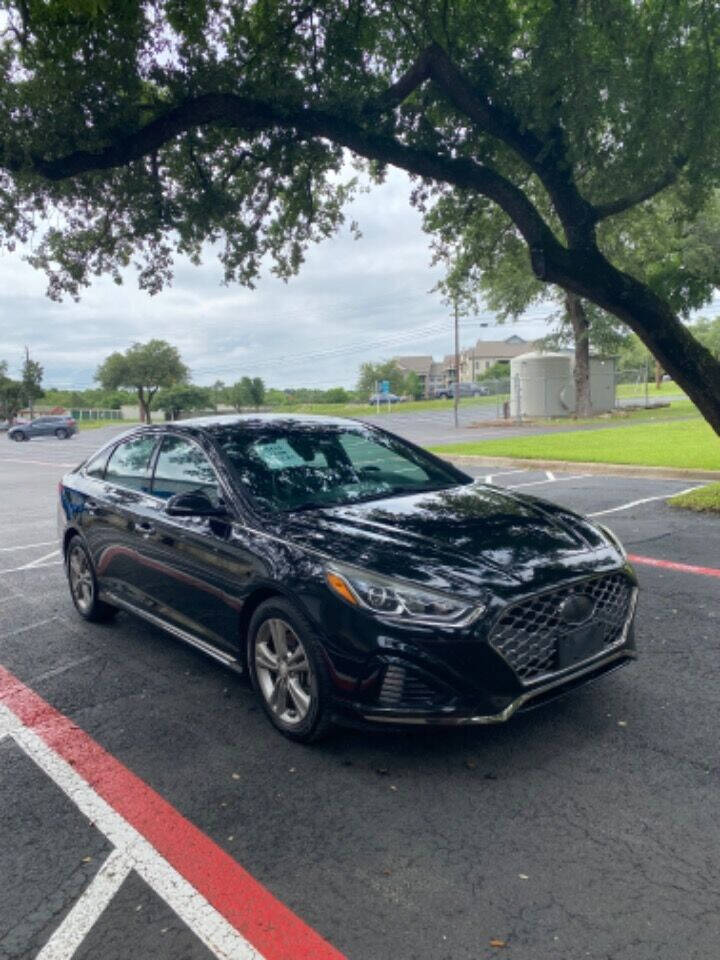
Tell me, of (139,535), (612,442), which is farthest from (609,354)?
(139,535)

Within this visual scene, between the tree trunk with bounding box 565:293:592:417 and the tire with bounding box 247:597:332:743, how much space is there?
3098cm

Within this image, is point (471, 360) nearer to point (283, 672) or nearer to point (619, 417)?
point (619, 417)

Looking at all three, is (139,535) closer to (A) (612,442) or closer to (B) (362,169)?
(B) (362,169)

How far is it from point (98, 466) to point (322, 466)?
2.23m

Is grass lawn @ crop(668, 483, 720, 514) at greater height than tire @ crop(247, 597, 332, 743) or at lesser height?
lesser

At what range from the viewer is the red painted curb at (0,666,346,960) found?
2.26m

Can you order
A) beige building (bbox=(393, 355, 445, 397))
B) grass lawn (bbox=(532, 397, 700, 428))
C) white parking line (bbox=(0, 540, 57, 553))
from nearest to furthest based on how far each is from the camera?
1. white parking line (bbox=(0, 540, 57, 553))
2. grass lawn (bbox=(532, 397, 700, 428))
3. beige building (bbox=(393, 355, 445, 397))

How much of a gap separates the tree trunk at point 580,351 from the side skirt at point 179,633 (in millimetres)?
30074

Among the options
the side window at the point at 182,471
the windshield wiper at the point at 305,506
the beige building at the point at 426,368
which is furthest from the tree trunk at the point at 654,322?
the beige building at the point at 426,368

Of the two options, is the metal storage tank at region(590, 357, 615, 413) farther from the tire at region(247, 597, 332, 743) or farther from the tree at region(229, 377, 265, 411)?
the tree at region(229, 377, 265, 411)

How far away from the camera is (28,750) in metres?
3.61

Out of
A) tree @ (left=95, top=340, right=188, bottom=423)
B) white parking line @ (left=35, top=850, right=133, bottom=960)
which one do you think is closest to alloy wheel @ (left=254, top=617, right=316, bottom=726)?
white parking line @ (left=35, top=850, right=133, bottom=960)

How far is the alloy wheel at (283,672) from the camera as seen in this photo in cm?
344

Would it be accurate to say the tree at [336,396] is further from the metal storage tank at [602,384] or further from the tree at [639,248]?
the tree at [639,248]
